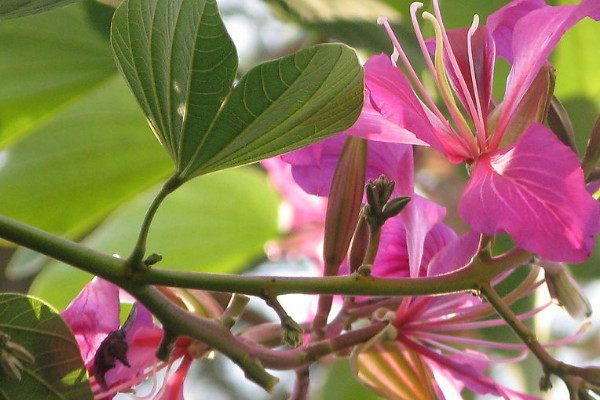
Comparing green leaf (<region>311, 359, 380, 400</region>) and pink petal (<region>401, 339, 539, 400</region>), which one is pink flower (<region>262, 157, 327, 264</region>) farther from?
pink petal (<region>401, 339, 539, 400</region>)

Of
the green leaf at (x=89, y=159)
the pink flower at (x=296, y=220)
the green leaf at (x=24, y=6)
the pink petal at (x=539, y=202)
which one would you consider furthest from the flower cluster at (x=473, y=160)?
the pink flower at (x=296, y=220)

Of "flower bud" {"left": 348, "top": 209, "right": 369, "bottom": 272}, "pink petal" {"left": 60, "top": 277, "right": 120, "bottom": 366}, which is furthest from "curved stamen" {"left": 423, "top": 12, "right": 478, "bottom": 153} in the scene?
"pink petal" {"left": 60, "top": 277, "right": 120, "bottom": 366}

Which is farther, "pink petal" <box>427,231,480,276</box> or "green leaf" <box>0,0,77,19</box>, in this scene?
"pink petal" <box>427,231,480,276</box>

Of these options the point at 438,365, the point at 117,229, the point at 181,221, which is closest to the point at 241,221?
the point at 181,221

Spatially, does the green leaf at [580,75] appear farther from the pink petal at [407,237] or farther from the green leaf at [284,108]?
the green leaf at [284,108]

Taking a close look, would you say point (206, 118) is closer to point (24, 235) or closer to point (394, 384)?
point (24, 235)

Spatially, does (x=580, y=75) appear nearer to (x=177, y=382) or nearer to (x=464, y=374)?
(x=464, y=374)

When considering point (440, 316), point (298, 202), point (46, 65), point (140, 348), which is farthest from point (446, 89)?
point (298, 202)
